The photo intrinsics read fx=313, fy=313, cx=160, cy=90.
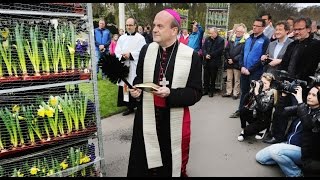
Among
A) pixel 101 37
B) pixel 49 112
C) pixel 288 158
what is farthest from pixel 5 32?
pixel 101 37

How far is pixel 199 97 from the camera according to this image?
3.19 m

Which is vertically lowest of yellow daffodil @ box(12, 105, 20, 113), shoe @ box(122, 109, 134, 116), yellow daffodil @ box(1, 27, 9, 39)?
shoe @ box(122, 109, 134, 116)

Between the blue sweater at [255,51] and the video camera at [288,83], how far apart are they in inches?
55.2

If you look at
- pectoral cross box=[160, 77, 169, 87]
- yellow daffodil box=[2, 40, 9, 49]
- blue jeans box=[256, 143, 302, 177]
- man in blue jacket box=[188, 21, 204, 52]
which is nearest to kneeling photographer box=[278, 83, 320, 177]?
blue jeans box=[256, 143, 302, 177]

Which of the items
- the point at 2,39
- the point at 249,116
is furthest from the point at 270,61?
the point at 2,39

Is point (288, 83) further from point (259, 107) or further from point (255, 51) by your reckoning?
point (255, 51)

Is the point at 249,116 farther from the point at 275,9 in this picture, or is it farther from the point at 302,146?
the point at 275,9

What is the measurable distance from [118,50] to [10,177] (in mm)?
3886

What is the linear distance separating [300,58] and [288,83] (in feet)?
2.44

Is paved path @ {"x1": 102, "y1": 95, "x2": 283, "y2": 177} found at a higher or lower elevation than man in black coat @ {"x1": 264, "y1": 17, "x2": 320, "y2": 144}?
lower

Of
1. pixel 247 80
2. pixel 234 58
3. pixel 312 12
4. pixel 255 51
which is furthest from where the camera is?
pixel 312 12

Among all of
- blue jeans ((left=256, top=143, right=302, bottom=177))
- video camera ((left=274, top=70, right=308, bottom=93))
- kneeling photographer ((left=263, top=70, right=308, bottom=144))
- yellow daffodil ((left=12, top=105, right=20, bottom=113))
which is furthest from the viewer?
kneeling photographer ((left=263, top=70, right=308, bottom=144))

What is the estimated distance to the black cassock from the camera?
3041mm

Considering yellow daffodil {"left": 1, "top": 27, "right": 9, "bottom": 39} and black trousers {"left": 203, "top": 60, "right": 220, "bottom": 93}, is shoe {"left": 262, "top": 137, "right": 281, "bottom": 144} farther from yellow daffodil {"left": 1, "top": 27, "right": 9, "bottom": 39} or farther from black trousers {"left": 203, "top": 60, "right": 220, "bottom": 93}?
yellow daffodil {"left": 1, "top": 27, "right": 9, "bottom": 39}
